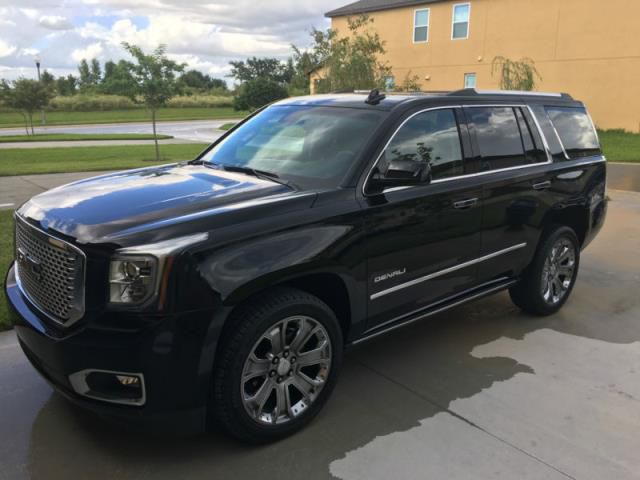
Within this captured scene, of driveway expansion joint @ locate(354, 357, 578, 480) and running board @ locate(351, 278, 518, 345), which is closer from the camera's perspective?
driveway expansion joint @ locate(354, 357, 578, 480)

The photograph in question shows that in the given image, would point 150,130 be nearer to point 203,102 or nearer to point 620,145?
point 620,145

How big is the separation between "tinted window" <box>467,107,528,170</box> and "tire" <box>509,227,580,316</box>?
0.84m

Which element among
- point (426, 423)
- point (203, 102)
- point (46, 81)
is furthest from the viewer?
point (203, 102)

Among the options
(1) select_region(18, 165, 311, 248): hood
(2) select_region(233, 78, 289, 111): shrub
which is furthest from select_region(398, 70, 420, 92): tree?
(1) select_region(18, 165, 311, 248): hood

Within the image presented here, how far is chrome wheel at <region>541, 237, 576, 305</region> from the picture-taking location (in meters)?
4.94

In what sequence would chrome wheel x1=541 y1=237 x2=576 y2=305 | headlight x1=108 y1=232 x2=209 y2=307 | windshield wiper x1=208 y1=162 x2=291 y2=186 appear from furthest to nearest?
chrome wheel x1=541 y1=237 x2=576 y2=305
windshield wiper x1=208 y1=162 x2=291 y2=186
headlight x1=108 y1=232 x2=209 y2=307

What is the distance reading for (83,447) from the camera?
306 cm

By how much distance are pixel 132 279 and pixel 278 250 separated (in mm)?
732

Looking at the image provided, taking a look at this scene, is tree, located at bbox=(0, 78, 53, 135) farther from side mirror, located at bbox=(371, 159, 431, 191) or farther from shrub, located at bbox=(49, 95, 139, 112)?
side mirror, located at bbox=(371, 159, 431, 191)

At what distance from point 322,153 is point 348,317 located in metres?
1.08

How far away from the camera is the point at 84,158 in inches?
690

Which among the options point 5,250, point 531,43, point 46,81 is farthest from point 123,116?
point 5,250

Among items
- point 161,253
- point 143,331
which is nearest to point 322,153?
point 161,253

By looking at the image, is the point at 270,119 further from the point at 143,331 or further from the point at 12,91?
the point at 12,91
